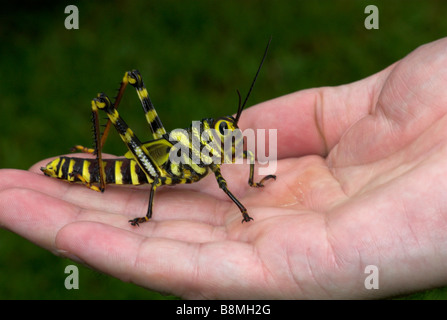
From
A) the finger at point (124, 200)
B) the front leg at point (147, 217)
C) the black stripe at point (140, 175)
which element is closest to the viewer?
the front leg at point (147, 217)

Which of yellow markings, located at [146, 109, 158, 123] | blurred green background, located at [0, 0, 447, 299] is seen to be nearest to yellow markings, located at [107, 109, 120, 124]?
yellow markings, located at [146, 109, 158, 123]

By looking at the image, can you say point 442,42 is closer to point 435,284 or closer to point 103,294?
point 435,284

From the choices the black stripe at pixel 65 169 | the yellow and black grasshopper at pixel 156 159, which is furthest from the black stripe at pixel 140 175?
the black stripe at pixel 65 169

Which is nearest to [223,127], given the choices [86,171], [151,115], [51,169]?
[151,115]

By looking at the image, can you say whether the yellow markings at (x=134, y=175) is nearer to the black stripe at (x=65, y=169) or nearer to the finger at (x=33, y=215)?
the black stripe at (x=65, y=169)

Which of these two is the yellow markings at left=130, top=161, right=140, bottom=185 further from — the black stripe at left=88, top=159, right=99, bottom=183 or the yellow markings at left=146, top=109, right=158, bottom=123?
the yellow markings at left=146, top=109, right=158, bottom=123

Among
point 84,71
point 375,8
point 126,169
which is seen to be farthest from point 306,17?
point 126,169

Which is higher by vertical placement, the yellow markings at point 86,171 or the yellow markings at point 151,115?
the yellow markings at point 151,115
